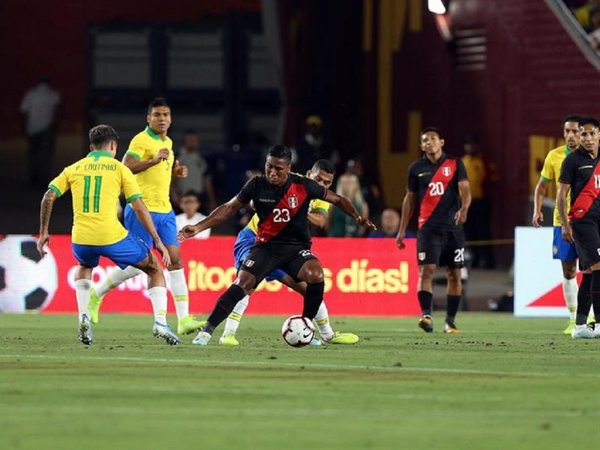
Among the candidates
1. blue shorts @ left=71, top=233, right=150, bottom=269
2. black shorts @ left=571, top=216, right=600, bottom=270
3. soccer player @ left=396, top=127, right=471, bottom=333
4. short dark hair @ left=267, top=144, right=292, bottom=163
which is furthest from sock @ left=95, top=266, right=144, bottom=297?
black shorts @ left=571, top=216, right=600, bottom=270

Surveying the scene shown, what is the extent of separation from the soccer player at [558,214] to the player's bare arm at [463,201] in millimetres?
699

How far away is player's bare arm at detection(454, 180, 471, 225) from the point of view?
61.5 feet

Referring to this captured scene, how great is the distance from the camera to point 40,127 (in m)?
34.6

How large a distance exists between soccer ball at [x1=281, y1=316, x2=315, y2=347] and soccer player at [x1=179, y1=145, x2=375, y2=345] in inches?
7.7

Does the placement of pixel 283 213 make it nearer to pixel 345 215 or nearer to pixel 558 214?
pixel 558 214

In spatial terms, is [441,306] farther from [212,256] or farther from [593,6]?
[593,6]

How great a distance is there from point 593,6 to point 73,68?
40.7 feet

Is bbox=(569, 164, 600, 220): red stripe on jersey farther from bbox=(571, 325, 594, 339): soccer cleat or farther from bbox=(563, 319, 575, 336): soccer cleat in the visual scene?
bbox=(563, 319, 575, 336): soccer cleat

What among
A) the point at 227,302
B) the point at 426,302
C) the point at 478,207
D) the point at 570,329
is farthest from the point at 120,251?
the point at 478,207

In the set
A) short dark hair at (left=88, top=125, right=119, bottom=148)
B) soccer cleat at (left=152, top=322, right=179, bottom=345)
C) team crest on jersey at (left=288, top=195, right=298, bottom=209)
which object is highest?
short dark hair at (left=88, top=125, right=119, bottom=148)

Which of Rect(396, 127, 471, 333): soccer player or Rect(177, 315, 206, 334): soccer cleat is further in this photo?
Rect(396, 127, 471, 333): soccer player

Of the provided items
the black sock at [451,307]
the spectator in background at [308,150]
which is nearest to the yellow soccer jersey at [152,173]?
the black sock at [451,307]

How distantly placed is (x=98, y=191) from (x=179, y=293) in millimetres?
2112

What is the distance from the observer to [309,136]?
1139 inches
